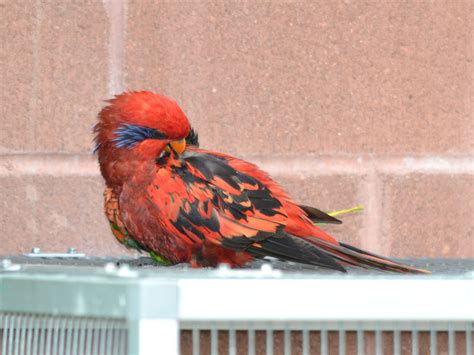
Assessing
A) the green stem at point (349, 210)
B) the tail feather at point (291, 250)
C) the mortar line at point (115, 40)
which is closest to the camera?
the tail feather at point (291, 250)

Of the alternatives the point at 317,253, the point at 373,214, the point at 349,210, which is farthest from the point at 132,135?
the point at 373,214

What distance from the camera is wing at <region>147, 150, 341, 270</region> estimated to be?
1071 mm

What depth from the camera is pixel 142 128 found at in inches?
42.6

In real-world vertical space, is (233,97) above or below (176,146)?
above

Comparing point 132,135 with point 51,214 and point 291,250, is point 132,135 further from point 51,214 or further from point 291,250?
point 51,214

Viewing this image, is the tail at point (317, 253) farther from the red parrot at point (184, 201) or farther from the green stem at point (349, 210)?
the green stem at point (349, 210)

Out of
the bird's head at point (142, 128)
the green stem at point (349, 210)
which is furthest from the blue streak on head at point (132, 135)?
the green stem at point (349, 210)

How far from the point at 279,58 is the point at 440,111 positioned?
288mm

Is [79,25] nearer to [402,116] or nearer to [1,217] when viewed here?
[1,217]

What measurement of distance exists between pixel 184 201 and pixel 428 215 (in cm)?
65

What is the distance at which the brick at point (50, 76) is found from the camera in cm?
157

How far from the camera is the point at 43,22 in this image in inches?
62.2

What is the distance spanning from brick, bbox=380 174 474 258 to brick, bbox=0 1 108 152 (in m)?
0.52

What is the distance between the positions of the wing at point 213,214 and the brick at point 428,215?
52 cm
